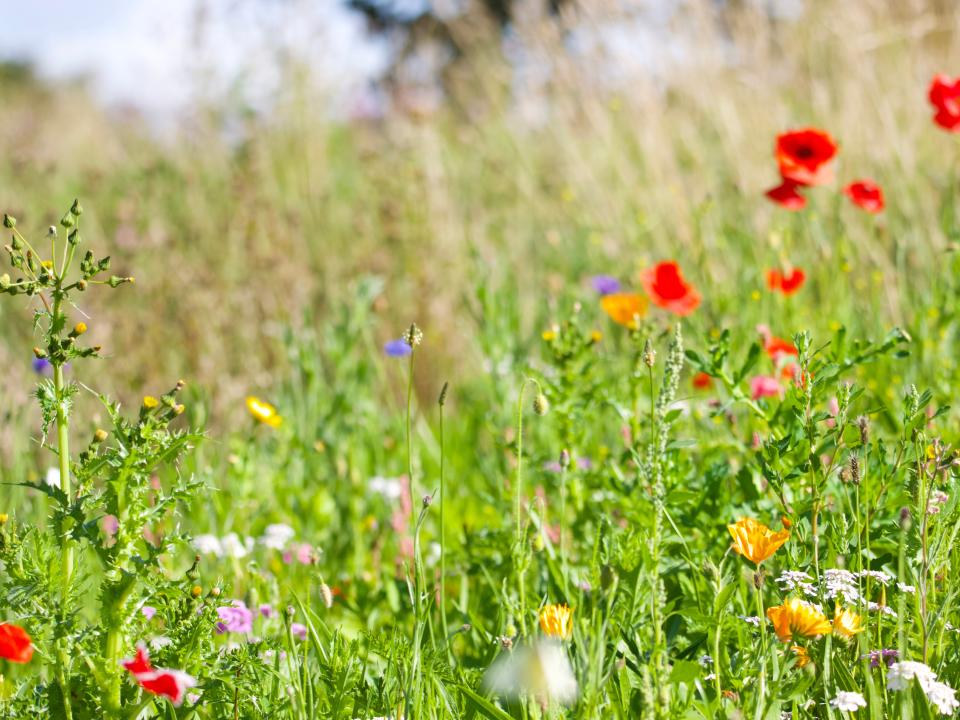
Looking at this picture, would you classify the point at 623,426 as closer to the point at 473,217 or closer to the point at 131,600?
the point at 131,600

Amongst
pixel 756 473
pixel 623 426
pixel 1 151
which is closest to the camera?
pixel 756 473

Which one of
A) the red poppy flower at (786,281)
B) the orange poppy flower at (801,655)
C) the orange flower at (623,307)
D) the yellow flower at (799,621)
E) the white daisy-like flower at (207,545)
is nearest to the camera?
the yellow flower at (799,621)

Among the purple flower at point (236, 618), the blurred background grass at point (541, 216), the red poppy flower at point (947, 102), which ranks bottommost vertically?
the purple flower at point (236, 618)

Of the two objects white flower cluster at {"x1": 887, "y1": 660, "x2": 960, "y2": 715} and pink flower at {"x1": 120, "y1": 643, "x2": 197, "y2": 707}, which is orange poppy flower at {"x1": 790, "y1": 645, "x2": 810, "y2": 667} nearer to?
white flower cluster at {"x1": 887, "y1": 660, "x2": 960, "y2": 715}

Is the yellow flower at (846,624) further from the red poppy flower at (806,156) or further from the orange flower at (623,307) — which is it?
the red poppy flower at (806,156)

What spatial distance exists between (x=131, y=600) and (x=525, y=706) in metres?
0.48

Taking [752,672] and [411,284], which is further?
[411,284]

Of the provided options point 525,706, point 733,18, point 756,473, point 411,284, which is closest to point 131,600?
point 525,706

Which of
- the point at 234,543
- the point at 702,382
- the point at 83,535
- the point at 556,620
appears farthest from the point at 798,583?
the point at 702,382

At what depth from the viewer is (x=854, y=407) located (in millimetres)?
2289

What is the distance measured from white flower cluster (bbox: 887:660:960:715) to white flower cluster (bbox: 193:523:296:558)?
3.74 feet

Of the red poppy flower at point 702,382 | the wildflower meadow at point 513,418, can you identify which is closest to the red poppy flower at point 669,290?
the wildflower meadow at point 513,418

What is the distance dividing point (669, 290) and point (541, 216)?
276 centimetres

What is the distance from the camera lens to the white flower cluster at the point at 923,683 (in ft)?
3.34
